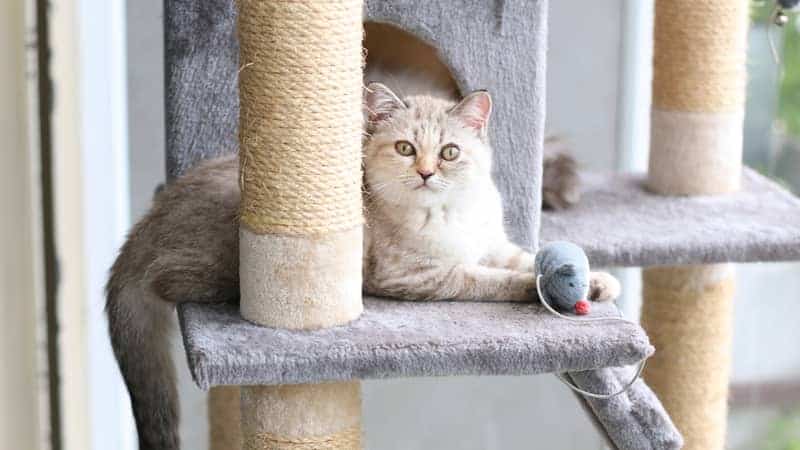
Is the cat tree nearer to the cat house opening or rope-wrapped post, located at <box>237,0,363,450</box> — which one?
rope-wrapped post, located at <box>237,0,363,450</box>

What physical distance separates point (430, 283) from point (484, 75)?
34 centimetres

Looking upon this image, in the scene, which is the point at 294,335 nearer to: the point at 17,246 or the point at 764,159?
the point at 17,246

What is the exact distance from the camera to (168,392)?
149 centimetres

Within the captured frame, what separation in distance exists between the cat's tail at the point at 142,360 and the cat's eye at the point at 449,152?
385 mm

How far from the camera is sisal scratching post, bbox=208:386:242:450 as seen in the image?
1937mm

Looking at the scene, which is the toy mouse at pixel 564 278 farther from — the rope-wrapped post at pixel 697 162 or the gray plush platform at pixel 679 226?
the rope-wrapped post at pixel 697 162

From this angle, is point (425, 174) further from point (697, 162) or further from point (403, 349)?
point (697, 162)

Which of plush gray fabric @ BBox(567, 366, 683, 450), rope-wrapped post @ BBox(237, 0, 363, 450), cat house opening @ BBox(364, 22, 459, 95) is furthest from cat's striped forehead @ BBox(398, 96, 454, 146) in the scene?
cat house opening @ BBox(364, 22, 459, 95)

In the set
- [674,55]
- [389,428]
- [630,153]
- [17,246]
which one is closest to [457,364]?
[17,246]

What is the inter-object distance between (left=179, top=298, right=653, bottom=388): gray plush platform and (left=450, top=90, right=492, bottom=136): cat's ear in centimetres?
25

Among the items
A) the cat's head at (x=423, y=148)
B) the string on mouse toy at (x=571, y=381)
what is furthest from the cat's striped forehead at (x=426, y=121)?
the string on mouse toy at (x=571, y=381)

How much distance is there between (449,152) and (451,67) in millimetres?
233

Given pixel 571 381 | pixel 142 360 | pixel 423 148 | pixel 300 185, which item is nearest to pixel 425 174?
pixel 423 148

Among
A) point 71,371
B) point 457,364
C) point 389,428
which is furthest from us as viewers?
point 389,428
